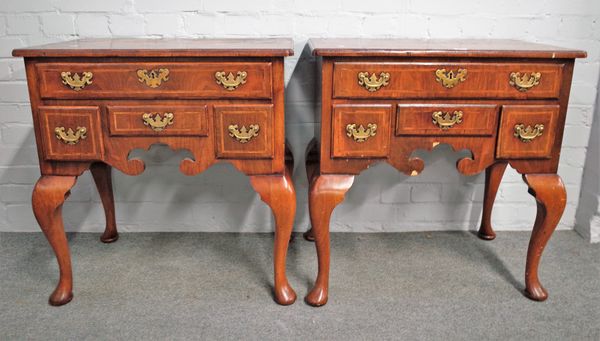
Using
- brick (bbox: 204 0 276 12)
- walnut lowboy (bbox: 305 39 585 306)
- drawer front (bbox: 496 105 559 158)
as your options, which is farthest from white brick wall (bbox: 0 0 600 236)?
drawer front (bbox: 496 105 559 158)

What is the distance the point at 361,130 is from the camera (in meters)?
1.74

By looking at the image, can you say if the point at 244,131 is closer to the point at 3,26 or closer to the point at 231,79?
the point at 231,79

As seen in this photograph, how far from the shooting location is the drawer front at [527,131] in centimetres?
174

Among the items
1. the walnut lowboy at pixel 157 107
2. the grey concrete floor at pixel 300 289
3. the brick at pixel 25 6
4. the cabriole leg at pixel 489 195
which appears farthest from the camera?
the cabriole leg at pixel 489 195

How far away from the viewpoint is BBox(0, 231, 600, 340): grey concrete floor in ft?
5.83

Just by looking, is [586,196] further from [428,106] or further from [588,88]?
[428,106]

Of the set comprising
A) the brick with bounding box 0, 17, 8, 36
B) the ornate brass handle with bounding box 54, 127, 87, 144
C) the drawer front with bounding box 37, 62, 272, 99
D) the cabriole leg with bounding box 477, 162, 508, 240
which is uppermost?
the brick with bounding box 0, 17, 8, 36

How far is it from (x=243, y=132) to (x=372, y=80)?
1.51 ft

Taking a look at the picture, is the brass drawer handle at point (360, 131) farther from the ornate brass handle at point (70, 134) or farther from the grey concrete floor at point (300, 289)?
the ornate brass handle at point (70, 134)

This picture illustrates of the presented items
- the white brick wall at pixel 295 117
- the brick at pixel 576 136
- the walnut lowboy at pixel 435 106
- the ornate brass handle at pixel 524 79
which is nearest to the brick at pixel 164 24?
the white brick wall at pixel 295 117

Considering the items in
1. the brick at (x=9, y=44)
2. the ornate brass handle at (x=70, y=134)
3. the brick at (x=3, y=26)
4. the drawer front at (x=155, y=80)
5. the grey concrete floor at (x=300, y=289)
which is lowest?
the grey concrete floor at (x=300, y=289)

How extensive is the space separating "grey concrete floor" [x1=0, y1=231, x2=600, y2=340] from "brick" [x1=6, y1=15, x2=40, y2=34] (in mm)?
965

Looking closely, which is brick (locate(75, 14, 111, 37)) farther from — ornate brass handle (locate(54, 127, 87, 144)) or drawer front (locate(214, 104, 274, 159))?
drawer front (locate(214, 104, 274, 159))

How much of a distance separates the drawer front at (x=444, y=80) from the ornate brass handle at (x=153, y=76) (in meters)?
0.56
